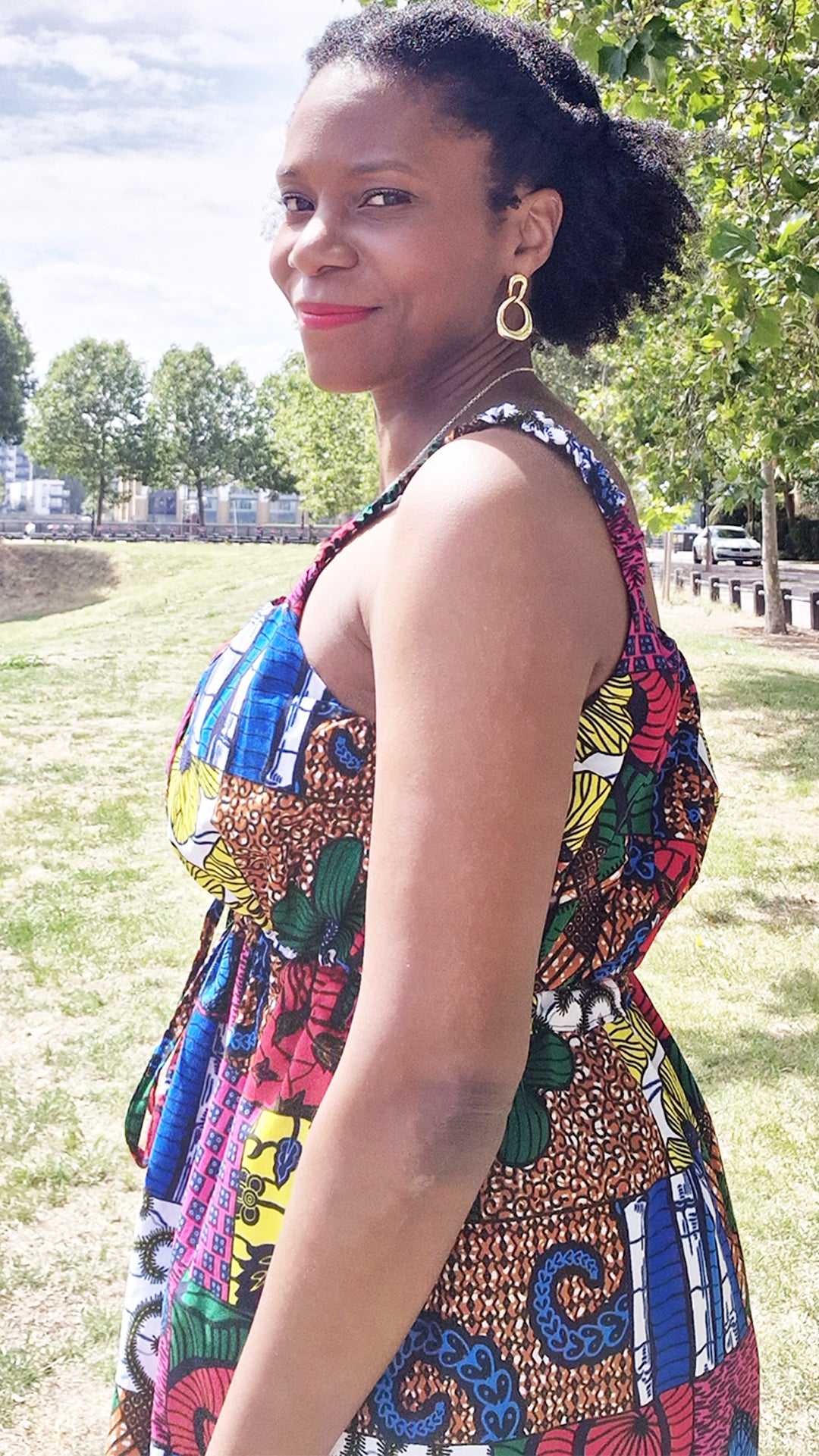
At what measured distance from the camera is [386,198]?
4.25ft

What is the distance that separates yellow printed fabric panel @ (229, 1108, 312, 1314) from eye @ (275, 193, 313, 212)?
0.97 metres

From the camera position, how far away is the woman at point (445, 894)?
1022 mm

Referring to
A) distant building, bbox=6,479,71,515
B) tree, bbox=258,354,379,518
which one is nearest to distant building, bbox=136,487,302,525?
tree, bbox=258,354,379,518

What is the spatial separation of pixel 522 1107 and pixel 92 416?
72592 mm

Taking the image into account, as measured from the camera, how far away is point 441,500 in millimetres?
1053

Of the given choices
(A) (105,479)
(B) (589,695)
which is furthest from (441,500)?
(A) (105,479)

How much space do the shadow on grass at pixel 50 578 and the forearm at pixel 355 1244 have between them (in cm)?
4667

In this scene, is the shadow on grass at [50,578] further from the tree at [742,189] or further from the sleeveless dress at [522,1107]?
the sleeveless dress at [522,1107]

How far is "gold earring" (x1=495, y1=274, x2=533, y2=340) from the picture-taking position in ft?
4.39

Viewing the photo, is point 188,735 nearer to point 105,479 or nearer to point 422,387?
point 422,387

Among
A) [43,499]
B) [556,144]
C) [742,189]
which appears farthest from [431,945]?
[43,499]

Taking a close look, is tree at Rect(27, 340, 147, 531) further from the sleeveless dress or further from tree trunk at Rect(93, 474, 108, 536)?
the sleeveless dress

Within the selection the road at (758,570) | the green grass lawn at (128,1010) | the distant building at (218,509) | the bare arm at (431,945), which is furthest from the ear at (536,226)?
the distant building at (218,509)

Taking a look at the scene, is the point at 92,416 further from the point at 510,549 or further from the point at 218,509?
the point at 510,549
